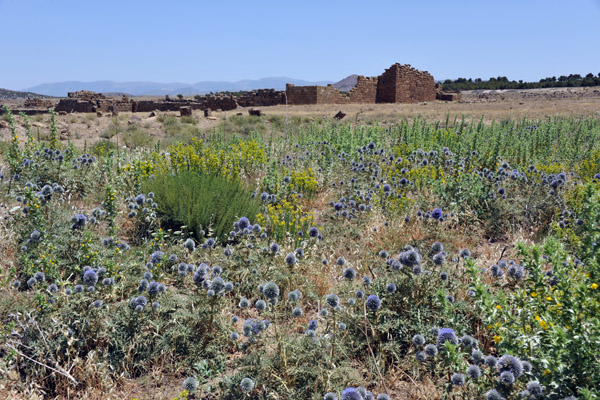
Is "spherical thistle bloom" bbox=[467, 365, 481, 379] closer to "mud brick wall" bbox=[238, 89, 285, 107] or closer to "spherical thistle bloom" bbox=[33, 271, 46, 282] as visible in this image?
"spherical thistle bloom" bbox=[33, 271, 46, 282]

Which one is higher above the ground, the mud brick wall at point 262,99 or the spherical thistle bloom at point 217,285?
the mud brick wall at point 262,99

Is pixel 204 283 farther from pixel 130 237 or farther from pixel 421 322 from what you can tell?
pixel 130 237

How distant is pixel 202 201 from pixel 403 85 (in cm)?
3296

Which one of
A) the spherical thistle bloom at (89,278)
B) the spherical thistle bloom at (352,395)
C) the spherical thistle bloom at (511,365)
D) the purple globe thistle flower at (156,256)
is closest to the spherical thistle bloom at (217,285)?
the purple globe thistle flower at (156,256)

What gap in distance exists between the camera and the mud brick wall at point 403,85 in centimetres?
3462

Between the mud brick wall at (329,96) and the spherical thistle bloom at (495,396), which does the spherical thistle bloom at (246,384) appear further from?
the mud brick wall at (329,96)

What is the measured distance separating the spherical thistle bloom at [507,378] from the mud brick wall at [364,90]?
3329 cm

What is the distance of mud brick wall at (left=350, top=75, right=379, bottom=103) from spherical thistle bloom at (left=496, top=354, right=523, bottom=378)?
3320 cm

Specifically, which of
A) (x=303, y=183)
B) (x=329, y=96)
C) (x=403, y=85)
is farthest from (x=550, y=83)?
(x=303, y=183)

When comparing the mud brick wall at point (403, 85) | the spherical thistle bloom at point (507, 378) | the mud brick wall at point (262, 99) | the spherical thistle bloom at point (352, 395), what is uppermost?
the mud brick wall at point (403, 85)

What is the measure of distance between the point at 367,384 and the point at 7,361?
2304 millimetres

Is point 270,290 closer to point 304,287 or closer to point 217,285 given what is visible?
point 217,285

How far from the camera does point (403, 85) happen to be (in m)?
35.1

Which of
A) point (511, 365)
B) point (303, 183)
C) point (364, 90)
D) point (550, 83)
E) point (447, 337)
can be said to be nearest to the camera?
point (511, 365)
